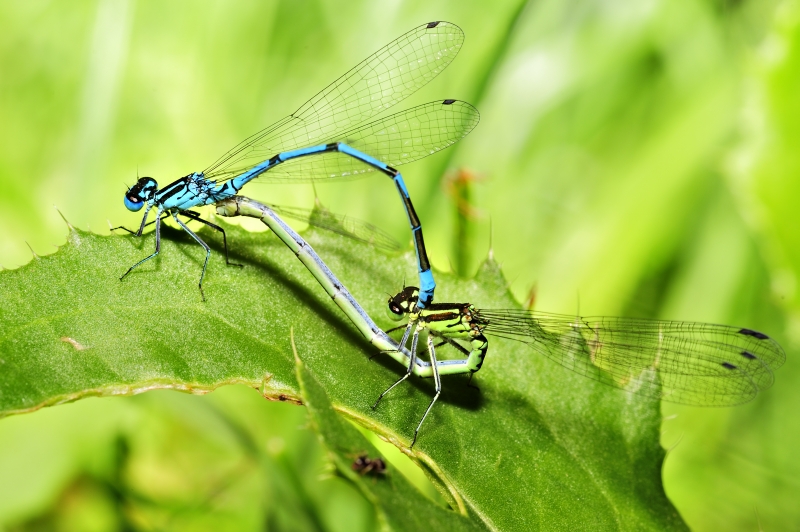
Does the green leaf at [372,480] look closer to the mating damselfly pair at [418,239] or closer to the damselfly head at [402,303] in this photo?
the mating damselfly pair at [418,239]

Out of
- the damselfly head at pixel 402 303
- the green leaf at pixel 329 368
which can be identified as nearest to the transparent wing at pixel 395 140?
the green leaf at pixel 329 368

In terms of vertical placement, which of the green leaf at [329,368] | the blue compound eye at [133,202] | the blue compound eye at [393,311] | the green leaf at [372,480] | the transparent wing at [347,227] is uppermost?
the blue compound eye at [133,202]

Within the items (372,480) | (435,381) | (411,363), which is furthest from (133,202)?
(372,480)

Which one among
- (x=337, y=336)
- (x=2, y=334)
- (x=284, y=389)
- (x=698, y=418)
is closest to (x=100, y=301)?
(x=2, y=334)

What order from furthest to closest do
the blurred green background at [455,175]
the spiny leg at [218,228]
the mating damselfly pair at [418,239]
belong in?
1. the blurred green background at [455,175]
2. the mating damselfly pair at [418,239]
3. the spiny leg at [218,228]

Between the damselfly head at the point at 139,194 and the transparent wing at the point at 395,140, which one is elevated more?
the transparent wing at the point at 395,140

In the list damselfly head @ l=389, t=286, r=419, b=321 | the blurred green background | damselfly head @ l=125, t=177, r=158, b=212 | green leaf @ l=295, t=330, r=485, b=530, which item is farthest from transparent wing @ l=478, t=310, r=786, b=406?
damselfly head @ l=125, t=177, r=158, b=212

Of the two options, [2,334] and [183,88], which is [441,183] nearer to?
[183,88]
